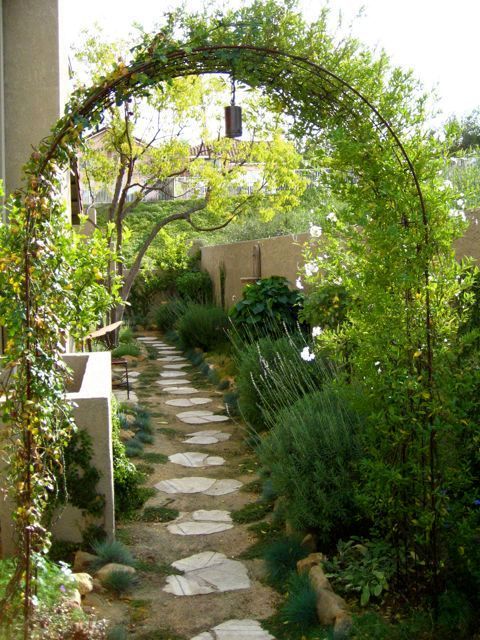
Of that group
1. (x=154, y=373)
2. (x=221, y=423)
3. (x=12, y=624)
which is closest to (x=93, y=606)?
(x=12, y=624)

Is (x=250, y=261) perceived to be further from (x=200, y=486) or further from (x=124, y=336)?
(x=200, y=486)

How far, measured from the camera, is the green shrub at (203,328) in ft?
37.0

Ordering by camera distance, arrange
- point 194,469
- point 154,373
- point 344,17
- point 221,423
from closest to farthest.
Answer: point 344,17
point 194,469
point 221,423
point 154,373

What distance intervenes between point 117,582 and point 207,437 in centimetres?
316

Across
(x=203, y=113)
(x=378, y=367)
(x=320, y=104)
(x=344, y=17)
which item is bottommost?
(x=378, y=367)

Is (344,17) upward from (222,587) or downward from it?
upward

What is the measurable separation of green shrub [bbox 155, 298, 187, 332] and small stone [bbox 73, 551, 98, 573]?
10854 mm

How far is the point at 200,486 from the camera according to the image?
5430 mm

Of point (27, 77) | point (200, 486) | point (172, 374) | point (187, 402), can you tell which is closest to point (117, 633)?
point (200, 486)

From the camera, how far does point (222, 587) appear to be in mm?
3770

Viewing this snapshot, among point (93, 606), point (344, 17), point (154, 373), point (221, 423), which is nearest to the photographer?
point (93, 606)

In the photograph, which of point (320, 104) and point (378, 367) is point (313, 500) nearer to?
point (378, 367)

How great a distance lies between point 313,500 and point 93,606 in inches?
49.5

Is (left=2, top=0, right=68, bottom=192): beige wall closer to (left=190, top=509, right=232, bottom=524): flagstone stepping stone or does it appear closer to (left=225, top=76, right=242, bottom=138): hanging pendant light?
(left=225, top=76, right=242, bottom=138): hanging pendant light
